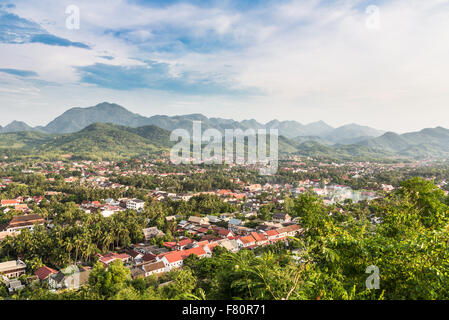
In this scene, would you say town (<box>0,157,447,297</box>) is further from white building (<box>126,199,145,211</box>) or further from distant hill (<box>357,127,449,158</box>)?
distant hill (<box>357,127,449,158</box>)

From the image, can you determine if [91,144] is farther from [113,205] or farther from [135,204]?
Answer: [135,204]

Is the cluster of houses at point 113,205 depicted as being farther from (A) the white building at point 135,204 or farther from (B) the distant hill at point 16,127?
(B) the distant hill at point 16,127

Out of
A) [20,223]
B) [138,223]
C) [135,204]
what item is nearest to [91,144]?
[135,204]

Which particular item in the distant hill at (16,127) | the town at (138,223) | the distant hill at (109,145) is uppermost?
the distant hill at (16,127)

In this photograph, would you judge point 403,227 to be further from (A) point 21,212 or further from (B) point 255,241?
(A) point 21,212

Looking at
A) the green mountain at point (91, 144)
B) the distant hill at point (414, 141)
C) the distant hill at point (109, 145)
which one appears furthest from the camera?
the distant hill at point (414, 141)
